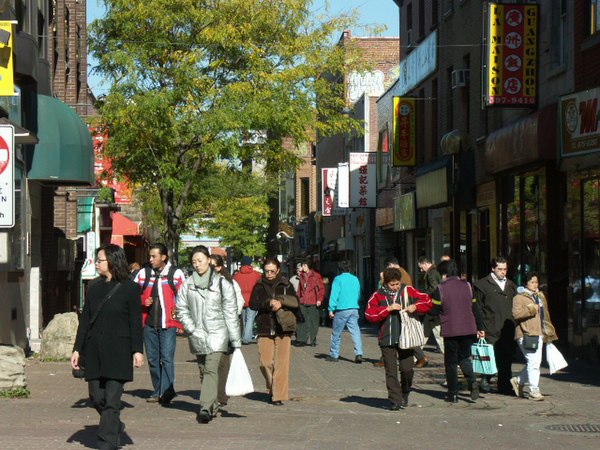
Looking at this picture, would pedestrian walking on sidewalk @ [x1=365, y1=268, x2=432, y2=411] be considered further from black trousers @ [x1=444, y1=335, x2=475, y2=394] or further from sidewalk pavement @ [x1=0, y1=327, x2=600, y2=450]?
black trousers @ [x1=444, y1=335, x2=475, y2=394]

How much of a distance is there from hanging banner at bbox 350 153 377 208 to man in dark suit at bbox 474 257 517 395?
101ft

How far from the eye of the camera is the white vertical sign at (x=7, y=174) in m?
14.7

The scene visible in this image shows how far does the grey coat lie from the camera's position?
12.7m

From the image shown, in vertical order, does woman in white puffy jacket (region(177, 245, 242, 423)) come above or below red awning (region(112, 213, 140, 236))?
below

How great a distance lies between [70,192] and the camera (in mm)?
35094

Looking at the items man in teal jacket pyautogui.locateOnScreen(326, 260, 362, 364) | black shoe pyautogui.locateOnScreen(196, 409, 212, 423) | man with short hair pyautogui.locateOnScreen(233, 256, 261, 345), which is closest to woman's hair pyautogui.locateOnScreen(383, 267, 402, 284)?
black shoe pyautogui.locateOnScreen(196, 409, 212, 423)

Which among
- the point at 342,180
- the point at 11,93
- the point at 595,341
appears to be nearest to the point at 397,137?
the point at 342,180

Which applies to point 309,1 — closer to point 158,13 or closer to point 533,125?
point 158,13

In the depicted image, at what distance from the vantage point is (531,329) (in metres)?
15.1

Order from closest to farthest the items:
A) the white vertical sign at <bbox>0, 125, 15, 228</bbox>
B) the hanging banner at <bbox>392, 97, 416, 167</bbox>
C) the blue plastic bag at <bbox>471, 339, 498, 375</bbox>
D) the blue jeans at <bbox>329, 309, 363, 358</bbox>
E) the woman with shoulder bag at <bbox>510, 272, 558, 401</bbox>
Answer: the white vertical sign at <bbox>0, 125, 15, 228</bbox> < the woman with shoulder bag at <bbox>510, 272, 558, 401</bbox> < the blue plastic bag at <bbox>471, 339, 498, 375</bbox> < the blue jeans at <bbox>329, 309, 363, 358</bbox> < the hanging banner at <bbox>392, 97, 416, 167</bbox>

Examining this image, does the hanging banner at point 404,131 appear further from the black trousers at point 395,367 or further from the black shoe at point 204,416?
the black shoe at point 204,416

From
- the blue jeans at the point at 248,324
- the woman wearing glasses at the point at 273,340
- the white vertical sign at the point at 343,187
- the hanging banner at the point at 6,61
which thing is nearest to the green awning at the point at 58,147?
the blue jeans at the point at 248,324

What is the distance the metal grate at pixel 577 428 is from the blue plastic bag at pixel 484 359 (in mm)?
2333

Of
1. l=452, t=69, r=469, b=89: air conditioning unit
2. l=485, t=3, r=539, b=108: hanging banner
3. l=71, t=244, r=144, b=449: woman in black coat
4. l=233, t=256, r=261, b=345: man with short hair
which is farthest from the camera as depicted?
l=452, t=69, r=469, b=89: air conditioning unit
